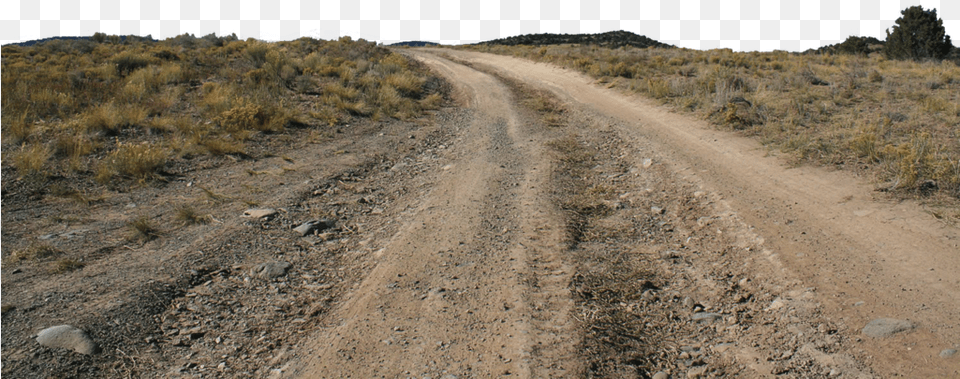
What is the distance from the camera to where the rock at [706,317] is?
415 centimetres

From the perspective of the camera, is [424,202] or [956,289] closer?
[956,289]

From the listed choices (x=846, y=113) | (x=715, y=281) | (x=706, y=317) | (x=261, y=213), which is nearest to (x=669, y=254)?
(x=715, y=281)

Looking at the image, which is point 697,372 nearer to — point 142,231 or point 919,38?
point 142,231

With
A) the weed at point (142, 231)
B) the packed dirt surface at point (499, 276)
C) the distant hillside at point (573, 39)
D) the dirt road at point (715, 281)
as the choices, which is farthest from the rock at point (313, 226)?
the distant hillside at point (573, 39)

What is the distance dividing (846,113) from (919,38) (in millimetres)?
20803

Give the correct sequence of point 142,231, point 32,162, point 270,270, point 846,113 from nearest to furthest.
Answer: point 270,270 < point 142,231 < point 32,162 < point 846,113

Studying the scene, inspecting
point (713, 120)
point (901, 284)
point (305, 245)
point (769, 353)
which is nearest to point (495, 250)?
point (305, 245)

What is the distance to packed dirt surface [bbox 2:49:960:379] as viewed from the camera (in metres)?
3.63

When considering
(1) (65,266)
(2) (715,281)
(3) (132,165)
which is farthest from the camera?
(3) (132,165)

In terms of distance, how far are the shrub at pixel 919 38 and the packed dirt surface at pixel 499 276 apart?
23712 millimetres

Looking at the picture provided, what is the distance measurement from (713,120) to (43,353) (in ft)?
35.3

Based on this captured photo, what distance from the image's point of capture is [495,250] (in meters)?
5.34

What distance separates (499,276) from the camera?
478 cm

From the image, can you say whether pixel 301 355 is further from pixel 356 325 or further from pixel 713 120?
pixel 713 120
